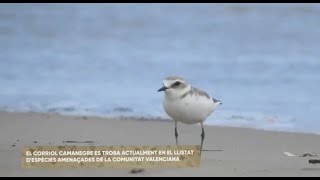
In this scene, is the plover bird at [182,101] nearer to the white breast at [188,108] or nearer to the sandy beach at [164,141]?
the white breast at [188,108]

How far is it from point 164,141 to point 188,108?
1086 millimetres

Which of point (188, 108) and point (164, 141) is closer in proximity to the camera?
point (188, 108)

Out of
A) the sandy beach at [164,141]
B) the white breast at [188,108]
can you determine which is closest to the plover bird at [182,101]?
the white breast at [188,108]

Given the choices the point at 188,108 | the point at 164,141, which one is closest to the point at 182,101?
the point at 188,108

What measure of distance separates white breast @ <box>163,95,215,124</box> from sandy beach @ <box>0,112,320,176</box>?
282 mm

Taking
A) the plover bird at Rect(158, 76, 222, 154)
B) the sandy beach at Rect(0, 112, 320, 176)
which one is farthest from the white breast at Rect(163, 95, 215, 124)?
the sandy beach at Rect(0, 112, 320, 176)

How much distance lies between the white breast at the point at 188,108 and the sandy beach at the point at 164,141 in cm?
28

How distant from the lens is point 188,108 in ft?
13.3

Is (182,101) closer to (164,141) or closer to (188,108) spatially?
(188,108)

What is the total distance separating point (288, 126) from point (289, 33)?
319 cm

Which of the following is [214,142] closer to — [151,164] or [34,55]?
[151,164]

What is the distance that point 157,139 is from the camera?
17.1ft

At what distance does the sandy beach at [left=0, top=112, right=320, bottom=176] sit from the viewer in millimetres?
3953

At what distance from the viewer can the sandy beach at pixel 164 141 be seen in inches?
156
